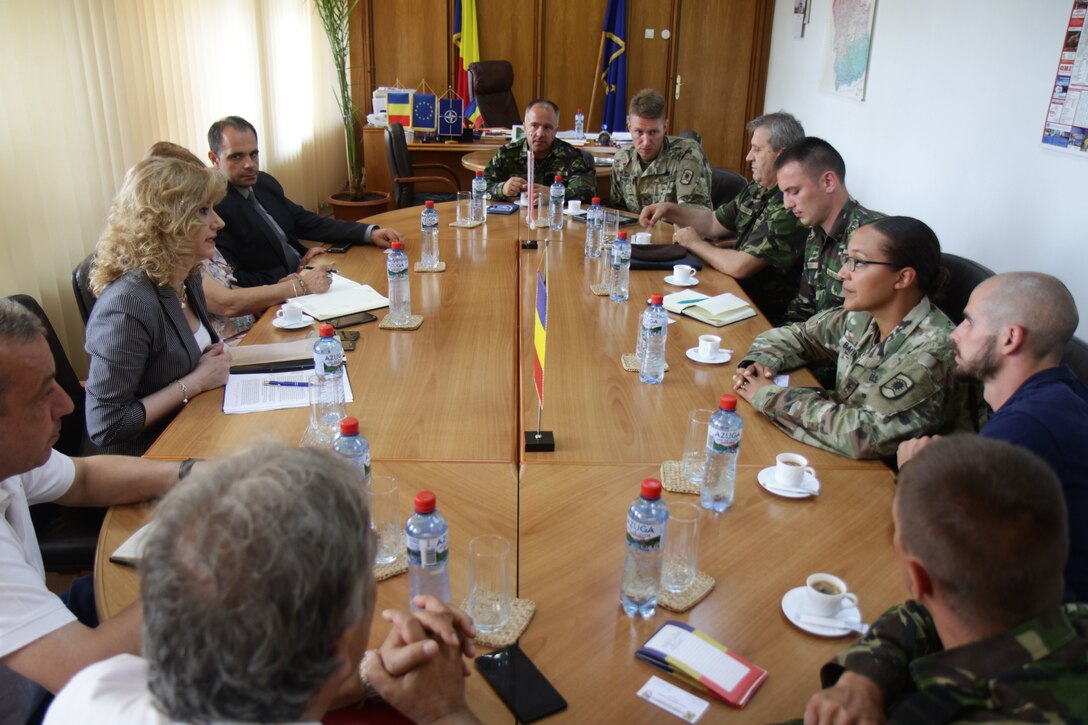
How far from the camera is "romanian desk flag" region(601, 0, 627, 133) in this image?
726 cm

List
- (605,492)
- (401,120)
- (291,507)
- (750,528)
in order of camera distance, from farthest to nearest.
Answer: (401,120)
(605,492)
(750,528)
(291,507)

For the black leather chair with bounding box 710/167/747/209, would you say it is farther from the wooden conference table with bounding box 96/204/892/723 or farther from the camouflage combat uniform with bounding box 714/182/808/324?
the wooden conference table with bounding box 96/204/892/723

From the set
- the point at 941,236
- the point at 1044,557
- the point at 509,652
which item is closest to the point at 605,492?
the point at 509,652

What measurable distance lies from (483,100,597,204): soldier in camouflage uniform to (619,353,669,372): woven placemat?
2.17 meters

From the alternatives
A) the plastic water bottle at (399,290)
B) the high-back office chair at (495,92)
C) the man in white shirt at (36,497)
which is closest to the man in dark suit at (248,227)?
the plastic water bottle at (399,290)

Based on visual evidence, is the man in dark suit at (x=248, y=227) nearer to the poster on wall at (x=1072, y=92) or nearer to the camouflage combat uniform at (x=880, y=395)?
the camouflage combat uniform at (x=880, y=395)

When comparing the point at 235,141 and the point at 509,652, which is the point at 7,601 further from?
the point at 235,141

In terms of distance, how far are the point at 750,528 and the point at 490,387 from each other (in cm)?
84

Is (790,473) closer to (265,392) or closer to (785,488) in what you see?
(785,488)

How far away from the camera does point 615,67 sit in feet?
24.3

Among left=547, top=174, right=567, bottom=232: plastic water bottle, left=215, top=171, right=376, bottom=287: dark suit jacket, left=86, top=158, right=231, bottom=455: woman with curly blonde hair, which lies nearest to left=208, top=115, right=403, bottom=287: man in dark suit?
left=215, top=171, right=376, bottom=287: dark suit jacket

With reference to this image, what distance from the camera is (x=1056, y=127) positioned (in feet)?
9.77

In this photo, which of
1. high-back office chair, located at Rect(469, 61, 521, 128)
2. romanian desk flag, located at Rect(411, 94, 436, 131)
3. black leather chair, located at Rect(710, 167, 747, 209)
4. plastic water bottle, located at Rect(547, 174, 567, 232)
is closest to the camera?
plastic water bottle, located at Rect(547, 174, 567, 232)

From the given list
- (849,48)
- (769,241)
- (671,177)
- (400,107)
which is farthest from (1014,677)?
(400,107)
